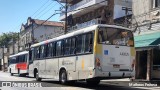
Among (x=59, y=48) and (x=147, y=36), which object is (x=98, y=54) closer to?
(x=59, y=48)

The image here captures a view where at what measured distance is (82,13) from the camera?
43.3m

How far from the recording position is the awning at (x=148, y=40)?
22.6 meters

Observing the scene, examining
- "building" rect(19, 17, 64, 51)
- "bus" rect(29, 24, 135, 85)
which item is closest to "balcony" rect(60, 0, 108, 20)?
"bus" rect(29, 24, 135, 85)

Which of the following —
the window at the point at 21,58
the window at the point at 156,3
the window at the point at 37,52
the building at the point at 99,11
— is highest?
the building at the point at 99,11

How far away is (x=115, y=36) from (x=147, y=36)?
8.49m

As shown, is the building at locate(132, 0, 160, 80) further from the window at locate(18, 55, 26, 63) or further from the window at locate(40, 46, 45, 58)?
the window at locate(18, 55, 26, 63)

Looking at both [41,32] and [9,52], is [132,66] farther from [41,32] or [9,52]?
[9,52]

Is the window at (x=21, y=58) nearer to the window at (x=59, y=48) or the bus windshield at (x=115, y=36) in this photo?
the window at (x=59, y=48)

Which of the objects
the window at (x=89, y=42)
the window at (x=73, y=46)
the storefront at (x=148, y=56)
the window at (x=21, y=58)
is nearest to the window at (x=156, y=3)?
the storefront at (x=148, y=56)

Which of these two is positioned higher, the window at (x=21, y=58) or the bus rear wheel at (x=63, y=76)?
the window at (x=21, y=58)

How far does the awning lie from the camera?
22.6 m

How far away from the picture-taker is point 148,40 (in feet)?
78.2

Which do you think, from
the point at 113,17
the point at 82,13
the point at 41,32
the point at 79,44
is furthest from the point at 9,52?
the point at 79,44

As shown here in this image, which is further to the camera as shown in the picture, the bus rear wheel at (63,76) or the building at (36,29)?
the building at (36,29)
